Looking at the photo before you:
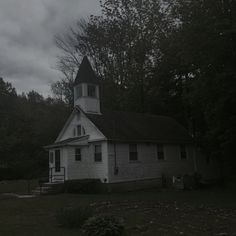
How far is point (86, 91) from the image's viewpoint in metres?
27.5

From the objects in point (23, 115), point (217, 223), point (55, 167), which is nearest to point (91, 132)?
point (55, 167)

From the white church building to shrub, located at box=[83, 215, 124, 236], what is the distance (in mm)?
15152

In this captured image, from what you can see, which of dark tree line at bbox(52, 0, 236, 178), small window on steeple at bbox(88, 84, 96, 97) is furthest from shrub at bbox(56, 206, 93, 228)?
small window on steeple at bbox(88, 84, 96, 97)

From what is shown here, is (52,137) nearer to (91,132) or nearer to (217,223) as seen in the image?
(91,132)

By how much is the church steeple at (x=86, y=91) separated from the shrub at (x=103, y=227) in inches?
713

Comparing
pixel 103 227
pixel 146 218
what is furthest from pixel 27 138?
pixel 103 227

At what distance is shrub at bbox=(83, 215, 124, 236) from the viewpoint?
8.77 m

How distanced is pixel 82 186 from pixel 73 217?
12.5m

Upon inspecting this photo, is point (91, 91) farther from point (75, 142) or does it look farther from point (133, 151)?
point (133, 151)

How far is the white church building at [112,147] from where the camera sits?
25.0 m

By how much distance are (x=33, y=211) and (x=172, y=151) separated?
623 inches

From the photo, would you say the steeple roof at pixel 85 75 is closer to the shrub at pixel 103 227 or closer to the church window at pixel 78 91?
the church window at pixel 78 91

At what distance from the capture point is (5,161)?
141ft

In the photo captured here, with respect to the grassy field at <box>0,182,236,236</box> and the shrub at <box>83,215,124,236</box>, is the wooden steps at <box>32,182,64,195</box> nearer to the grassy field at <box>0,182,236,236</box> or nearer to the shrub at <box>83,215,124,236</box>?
the grassy field at <box>0,182,236,236</box>
